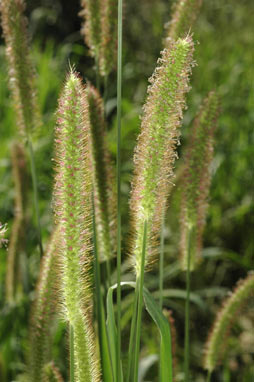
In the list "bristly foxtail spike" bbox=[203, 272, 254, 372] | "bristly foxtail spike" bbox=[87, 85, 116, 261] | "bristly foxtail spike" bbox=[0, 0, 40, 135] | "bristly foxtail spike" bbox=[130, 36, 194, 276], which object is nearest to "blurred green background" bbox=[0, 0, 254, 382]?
"bristly foxtail spike" bbox=[0, 0, 40, 135]

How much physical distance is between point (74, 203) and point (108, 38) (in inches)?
27.4

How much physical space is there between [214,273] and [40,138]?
53.3 inches

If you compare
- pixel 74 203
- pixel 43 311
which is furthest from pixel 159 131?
pixel 43 311

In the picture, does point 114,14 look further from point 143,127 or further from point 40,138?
point 40,138

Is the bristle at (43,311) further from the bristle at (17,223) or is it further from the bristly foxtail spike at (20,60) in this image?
the bristle at (17,223)

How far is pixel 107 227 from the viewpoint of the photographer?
1345 millimetres

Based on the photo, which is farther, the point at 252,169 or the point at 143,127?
the point at 252,169

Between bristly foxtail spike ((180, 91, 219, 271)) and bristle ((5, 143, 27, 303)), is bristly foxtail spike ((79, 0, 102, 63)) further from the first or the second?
bristle ((5, 143, 27, 303))

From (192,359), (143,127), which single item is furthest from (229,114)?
(143,127)

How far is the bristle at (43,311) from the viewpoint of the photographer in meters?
1.18

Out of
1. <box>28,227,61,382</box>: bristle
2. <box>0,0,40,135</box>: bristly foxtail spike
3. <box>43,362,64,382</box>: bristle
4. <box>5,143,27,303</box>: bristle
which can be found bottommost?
<box>43,362,64,382</box>: bristle

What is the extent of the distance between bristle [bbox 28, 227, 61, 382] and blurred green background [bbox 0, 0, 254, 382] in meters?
0.56

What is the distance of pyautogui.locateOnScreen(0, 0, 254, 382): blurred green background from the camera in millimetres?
2244

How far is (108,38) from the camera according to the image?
1.47 meters
